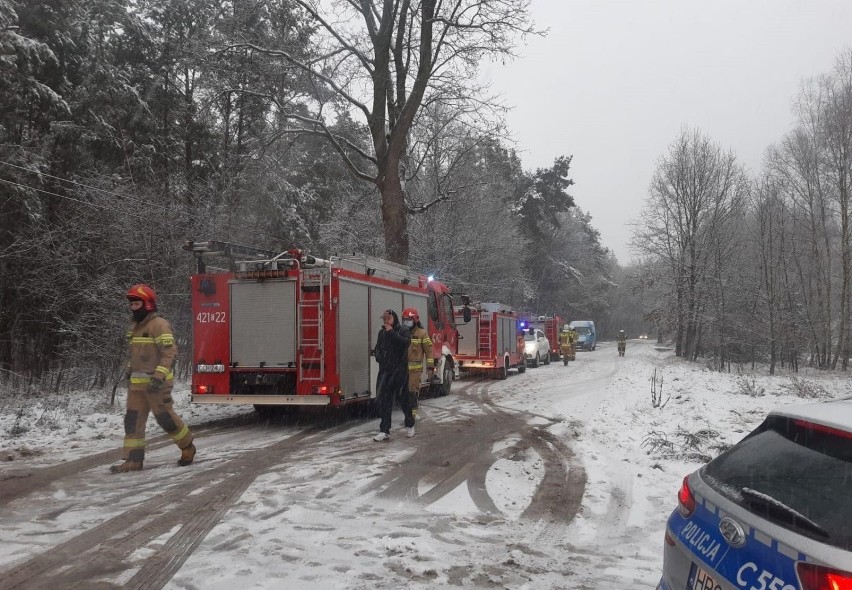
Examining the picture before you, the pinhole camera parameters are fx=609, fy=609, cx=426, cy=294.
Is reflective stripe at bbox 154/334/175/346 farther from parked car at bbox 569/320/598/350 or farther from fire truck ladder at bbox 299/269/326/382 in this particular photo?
parked car at bbox 569/320/598/350

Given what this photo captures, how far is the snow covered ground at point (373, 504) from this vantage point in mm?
4062

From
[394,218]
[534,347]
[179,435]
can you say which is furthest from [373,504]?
[534,347]

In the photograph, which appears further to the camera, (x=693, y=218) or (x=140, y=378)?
(x=693, y=218)

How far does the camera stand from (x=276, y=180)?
888 inches

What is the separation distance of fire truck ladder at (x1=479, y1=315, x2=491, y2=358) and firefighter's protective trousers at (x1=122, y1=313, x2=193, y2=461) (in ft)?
50.5

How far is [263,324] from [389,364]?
7.97 ft

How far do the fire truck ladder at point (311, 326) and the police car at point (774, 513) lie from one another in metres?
7.38

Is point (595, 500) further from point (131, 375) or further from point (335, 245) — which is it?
point (335, 245)

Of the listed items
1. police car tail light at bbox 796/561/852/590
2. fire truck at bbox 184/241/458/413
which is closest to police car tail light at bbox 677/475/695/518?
police car tail light at bbox 796/561/852/590

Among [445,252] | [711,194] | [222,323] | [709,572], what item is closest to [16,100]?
[222,323]

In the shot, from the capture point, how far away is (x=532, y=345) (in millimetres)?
30062

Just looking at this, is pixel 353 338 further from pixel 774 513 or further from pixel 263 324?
pixel 774 513

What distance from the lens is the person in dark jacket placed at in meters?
8.84

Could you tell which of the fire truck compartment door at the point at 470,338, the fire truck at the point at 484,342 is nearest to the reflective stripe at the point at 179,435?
the fire truck at the point at 484,342
